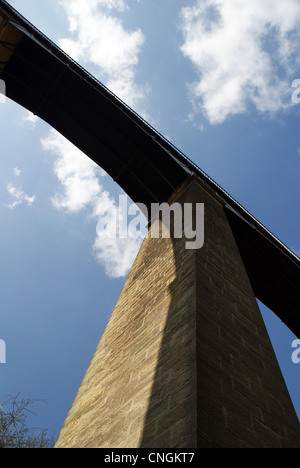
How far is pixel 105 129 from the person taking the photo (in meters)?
9.83

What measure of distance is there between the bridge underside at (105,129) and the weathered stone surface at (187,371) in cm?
357

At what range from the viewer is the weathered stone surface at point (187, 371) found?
118 inches

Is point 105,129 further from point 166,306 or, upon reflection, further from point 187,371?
point 187,371

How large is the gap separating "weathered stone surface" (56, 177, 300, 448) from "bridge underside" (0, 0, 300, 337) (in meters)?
3.57

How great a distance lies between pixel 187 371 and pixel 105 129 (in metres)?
7.69

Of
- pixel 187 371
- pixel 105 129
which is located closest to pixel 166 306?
pixel 187 371

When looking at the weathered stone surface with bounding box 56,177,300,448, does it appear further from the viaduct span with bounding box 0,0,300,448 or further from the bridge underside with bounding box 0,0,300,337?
the bridge underside with bounding box 0,0,300,337

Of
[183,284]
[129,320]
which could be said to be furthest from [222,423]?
[129,320]

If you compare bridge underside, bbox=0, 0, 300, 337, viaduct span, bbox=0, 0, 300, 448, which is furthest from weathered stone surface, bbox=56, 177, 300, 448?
bridge underside, bbox=0, 0, 300, 337

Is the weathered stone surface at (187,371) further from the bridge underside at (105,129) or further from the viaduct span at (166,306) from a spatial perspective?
the bridge underside at (105,129)

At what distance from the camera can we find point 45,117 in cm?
1016

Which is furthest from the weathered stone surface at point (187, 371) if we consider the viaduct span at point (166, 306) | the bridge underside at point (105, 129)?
the bridge underside at point (105, 129)

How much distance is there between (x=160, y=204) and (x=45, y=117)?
3.80 meters
